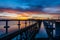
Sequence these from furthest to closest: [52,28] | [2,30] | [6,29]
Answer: [52,28] → [2,30] → [6,29]

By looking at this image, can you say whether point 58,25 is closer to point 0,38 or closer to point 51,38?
point 51,38

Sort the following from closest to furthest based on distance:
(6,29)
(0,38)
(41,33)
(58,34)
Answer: (0,38) < (6,29) < (58,34) < (41,33)

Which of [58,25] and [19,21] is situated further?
[58,25]

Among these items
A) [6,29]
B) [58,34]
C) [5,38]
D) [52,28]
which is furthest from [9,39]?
[58,34]

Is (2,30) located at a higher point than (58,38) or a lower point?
higher

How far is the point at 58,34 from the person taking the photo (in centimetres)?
903

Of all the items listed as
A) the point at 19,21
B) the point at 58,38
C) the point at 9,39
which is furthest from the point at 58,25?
the point at 9,39

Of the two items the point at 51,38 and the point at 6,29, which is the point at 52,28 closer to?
the point at 51,38

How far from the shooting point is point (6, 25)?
499cm

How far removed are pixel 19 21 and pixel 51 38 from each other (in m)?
2.40

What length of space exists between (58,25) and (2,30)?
182 inches

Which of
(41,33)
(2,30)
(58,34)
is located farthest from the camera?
(41,33)

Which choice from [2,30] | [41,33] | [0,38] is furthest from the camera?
[41,33]

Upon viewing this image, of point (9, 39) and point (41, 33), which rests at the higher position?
point (9, 39)
